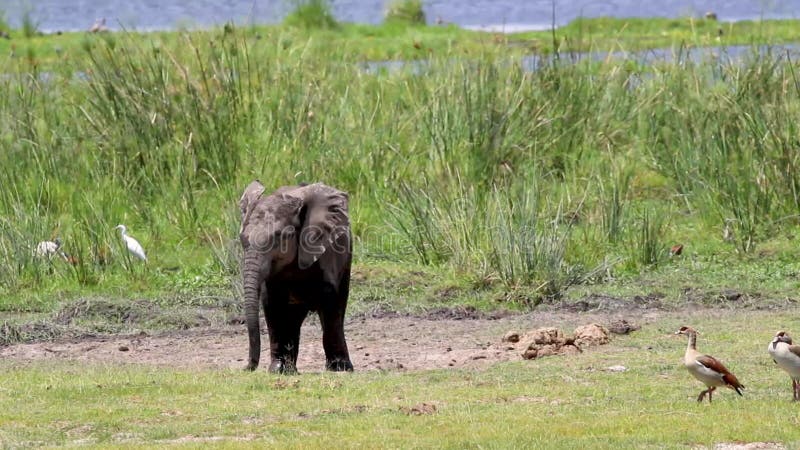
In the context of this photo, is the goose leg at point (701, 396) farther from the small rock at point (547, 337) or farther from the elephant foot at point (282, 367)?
the elephant foot at point (282, 367)

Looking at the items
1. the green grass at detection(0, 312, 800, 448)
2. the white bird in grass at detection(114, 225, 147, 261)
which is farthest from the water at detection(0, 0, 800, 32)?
the green grass at detection(0, 312, 800, 448)

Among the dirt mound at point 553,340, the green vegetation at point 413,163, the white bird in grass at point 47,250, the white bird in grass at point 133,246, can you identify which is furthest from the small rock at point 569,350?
the white bird in grass at point 47,250

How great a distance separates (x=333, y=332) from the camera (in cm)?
1191

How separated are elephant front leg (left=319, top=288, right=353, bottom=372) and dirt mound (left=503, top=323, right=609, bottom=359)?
4.36ft

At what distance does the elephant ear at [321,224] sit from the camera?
37.0ft

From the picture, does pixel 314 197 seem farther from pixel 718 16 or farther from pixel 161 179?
pixel 718 16

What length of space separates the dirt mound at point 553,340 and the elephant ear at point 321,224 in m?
1.64

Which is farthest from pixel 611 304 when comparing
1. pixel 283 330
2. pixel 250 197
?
pixel 250 197

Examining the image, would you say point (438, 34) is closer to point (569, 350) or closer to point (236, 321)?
point (236, 321)

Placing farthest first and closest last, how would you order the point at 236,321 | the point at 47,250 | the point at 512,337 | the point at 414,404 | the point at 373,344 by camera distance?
the point at 47,250 → the point at 236,321 → the point at 373,344 → the point at 512,337 → the point at 414,404

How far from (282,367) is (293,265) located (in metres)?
0.83

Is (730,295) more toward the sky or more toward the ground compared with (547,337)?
more toward the ground

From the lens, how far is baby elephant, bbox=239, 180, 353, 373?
11062 millimetres

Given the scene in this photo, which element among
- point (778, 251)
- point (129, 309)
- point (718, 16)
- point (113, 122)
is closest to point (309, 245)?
point (129, 309)
